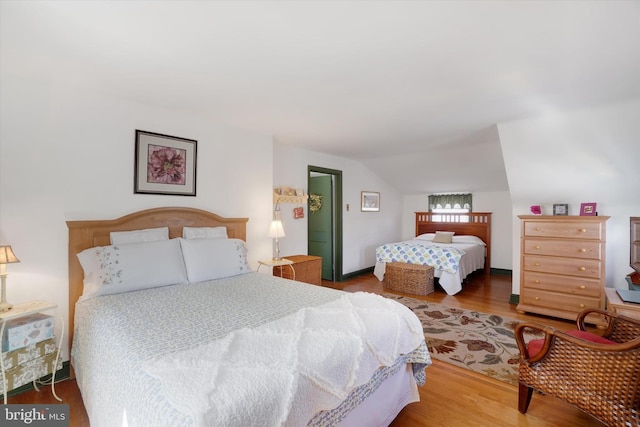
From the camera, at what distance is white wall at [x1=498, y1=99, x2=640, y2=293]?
10.1 feet

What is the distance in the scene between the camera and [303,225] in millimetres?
4848

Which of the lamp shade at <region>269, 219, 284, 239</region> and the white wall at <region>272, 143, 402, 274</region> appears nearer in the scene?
the lamp shade at <region>269, 219, 284, 239</region>

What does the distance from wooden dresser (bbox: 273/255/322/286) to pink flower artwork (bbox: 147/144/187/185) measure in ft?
5.32

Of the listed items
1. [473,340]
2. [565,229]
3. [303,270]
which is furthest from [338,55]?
[565,229]

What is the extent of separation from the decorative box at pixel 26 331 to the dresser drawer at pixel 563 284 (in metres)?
4.92

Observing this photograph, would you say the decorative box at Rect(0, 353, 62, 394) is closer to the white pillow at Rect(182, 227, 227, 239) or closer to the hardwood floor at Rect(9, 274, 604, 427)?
the hardwood floor at Rect(9, 274, 604, 427)

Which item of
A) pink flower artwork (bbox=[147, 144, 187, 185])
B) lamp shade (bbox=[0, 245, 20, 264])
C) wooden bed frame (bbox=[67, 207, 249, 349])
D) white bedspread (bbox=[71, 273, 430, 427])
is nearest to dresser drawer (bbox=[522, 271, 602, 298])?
white bedspread (bbox=[71, 273, 430, 427])

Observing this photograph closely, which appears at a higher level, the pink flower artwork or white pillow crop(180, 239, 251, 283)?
the pink flower artwork

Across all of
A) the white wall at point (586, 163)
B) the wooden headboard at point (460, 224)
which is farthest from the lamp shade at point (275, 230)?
the wooden headboard at point (460, 224)

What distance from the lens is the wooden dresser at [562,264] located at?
341 cm

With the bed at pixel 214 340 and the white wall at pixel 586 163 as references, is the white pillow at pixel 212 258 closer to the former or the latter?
the bed at pixel 214 340

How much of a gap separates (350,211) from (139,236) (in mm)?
3783

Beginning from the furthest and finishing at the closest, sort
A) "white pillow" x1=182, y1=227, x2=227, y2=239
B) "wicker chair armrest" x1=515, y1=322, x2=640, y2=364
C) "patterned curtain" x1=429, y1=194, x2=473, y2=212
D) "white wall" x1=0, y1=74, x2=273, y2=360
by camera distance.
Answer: "patterned curtain" x1=429, y1=194, x2=473, y2=212
"white pillow" x1=182, y1=227, x2=227, y2=239
"white wall" x1=0, y1=74, x2=273, y2=360
"wicker chair armrest" x1=515, y1=322, x2=640, y2=364

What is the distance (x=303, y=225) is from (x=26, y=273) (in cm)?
325
